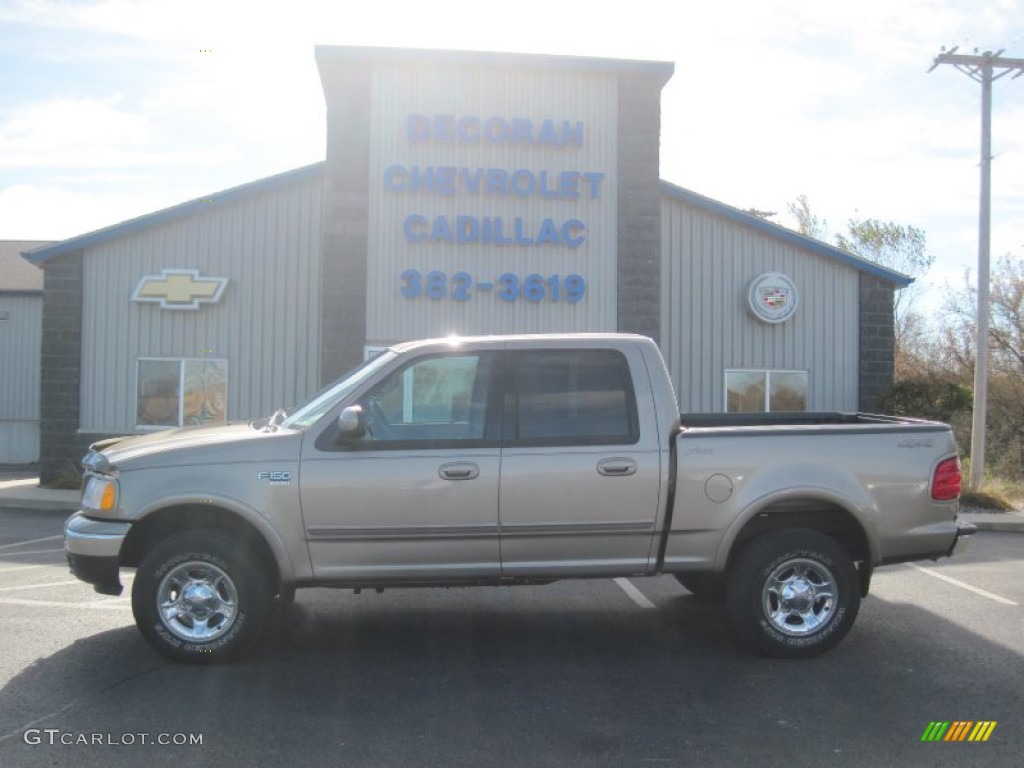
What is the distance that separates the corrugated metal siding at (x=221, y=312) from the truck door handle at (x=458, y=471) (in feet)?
36.5

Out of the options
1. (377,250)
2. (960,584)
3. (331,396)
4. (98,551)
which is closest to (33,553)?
(98,551)

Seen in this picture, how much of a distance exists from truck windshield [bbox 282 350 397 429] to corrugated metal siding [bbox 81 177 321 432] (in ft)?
34.1

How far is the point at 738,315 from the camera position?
17.5 m

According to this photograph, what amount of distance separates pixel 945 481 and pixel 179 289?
13.4 meters

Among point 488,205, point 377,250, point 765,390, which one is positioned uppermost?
point 488,205

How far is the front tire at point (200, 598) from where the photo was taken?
5801 millimetres

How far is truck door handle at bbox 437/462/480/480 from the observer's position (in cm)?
587

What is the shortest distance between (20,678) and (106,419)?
1174cm

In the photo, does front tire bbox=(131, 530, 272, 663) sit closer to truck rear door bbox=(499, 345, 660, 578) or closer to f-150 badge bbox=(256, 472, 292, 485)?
f-150 badge bbox=(256, 472, 292, 485)

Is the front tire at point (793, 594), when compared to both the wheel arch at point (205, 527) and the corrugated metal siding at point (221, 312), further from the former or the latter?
the corrugated metal siding at point (221, 312)

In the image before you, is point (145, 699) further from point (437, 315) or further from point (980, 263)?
point (980, 263)

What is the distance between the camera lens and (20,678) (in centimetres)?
562

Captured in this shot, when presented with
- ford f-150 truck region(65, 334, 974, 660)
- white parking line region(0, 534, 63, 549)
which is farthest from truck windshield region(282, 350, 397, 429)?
white parking line region(0, 534, 63, 549)

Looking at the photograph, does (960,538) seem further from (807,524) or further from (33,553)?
(33,553)
